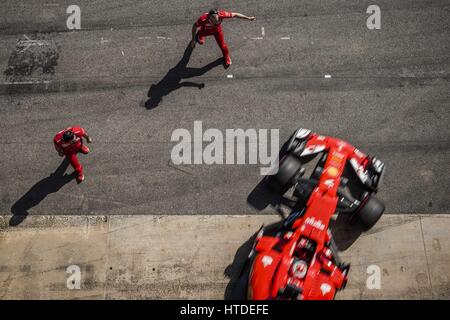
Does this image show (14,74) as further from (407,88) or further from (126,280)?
(407,88)

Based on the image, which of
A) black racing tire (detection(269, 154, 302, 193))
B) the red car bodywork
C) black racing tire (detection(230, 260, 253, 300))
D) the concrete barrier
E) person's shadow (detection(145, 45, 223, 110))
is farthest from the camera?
person's shadow (detection(145, 45, 223, 110))

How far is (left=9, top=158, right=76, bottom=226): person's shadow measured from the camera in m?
9.69

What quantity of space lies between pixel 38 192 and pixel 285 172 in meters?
5.85

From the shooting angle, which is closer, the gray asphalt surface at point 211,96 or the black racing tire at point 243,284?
the black racing tire at point 243,284

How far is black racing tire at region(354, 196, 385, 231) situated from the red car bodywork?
2.35ft

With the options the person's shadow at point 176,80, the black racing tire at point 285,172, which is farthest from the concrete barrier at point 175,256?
the person's shadow at point 176,80

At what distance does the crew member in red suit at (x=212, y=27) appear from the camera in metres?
9.55

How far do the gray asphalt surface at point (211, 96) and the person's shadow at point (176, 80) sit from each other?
2.6 inches

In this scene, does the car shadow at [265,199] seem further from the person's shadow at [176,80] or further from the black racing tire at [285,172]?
the person's shadow at [176,80]

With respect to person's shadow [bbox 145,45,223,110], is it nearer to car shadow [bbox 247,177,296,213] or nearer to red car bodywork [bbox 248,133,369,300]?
car shadow [bbox 247,177,296,213]

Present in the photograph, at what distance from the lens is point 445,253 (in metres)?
9.02

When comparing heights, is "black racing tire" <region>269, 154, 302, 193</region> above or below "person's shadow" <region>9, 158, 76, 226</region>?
above

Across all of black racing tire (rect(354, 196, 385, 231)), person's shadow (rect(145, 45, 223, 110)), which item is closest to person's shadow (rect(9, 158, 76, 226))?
person's shadow (rect(145, 45, 223, 110))
